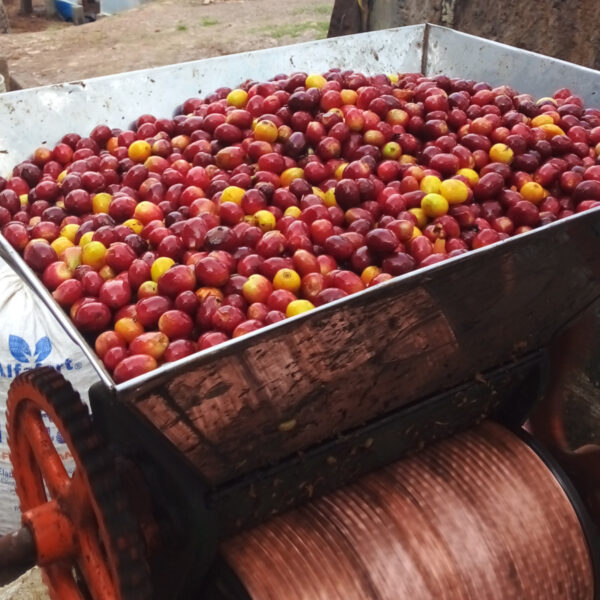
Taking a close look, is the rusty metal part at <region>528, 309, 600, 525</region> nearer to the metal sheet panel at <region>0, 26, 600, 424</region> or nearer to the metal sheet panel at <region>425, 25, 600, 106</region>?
the metal sheet panel at <region>0, 26, 600, 424</region>

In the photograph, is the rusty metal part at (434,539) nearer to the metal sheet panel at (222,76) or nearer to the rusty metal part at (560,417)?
the rusty metal part at (560,417)

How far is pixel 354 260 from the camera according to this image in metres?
1.94

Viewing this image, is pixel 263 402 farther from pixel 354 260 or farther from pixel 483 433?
pixel 483 433

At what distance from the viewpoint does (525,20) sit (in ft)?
12.8

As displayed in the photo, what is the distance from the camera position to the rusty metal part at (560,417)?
81.4 inches

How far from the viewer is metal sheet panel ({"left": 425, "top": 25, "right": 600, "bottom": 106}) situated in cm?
288

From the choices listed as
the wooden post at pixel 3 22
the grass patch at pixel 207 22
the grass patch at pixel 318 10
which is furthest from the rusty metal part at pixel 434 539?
the wooden post at pixel 3 22

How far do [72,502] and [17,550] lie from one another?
5.9 inches

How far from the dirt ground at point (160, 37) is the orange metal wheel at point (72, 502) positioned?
18.0ft

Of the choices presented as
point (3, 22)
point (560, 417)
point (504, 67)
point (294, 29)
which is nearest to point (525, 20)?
point (504, 67)

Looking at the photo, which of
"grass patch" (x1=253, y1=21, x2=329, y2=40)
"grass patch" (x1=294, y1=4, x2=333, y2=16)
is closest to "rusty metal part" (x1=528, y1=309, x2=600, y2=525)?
"grass patch" (x1=253, y1=21, x2=329, y2=40)

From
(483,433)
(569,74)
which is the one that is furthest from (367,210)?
(569,74)

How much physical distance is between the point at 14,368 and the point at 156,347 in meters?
1.06

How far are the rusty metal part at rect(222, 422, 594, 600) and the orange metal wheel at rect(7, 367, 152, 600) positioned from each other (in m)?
0.29
